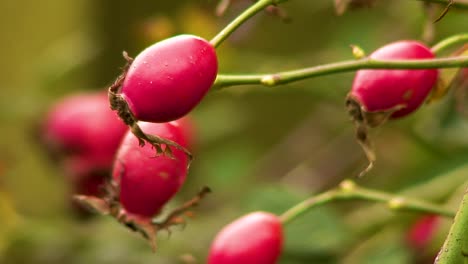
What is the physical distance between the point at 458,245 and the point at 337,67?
0.15m

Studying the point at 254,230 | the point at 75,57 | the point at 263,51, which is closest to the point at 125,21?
the point at 263,51

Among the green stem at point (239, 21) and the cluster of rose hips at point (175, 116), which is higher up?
the green stem at point (239, 21)

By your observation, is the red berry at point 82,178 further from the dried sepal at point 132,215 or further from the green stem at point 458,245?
the green stem at point 458,245

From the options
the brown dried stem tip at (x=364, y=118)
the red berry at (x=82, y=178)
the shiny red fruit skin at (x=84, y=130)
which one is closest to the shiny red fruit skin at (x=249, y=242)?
the brown dried stem tip at (x=364, y=118)

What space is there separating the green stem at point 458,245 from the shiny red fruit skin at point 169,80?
0.61ft

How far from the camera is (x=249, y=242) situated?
80 cm

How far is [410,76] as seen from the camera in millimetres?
716

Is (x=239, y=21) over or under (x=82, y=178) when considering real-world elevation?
under

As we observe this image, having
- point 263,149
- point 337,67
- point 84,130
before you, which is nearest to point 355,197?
point 337,67

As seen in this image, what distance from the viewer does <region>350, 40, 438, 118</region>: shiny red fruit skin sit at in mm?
716

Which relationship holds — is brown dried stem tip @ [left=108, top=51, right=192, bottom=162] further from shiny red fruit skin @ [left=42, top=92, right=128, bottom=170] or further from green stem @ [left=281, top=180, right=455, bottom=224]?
shiny red fruit skin @ [left=42, top=92, right=128, bottom=170]

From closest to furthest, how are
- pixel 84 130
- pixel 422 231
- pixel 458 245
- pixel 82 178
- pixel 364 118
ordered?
pixel 458 245 → pixel 364 118 → pixel 422 231 → pixel 82 178 → pixel 84 130

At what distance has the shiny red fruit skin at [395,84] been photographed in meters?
0.72

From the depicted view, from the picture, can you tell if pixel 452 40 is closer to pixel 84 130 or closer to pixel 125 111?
pixel 125 111
